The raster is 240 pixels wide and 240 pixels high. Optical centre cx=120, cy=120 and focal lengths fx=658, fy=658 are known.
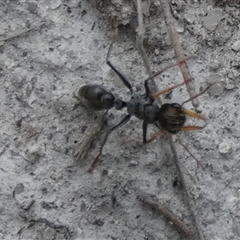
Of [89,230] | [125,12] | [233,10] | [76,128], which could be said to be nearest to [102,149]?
[76,128]

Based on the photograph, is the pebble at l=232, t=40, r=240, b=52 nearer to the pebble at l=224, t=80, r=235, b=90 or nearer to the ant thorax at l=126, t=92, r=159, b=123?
the pebble at l=224, t=80, r=235, b=90

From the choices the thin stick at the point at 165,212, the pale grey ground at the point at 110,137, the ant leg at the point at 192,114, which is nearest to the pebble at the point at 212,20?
the pale grey ground at the point at 110,137

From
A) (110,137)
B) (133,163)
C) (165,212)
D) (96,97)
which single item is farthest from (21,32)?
(165,212)

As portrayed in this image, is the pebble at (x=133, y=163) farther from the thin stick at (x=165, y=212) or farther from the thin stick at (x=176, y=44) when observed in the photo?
the thin stick at (x=176, y=44)

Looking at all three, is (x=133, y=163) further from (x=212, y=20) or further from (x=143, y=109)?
(x=212, y=20)

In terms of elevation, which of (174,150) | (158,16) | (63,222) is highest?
(158,16)

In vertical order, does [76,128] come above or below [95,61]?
below

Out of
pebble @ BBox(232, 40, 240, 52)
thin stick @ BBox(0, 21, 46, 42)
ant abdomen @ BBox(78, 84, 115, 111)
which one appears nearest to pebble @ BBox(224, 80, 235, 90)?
pebble @ BBox(232, 40, 240, 52)

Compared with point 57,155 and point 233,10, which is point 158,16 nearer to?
point 233,10
